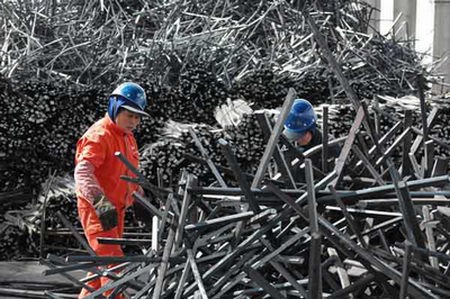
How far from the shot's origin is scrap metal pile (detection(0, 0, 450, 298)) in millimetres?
4168

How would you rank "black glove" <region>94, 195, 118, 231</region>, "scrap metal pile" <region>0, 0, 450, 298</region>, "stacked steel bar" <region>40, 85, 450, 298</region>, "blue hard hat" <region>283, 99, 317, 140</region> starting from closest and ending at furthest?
"stacked steel bar" <region>40, 85, 450, 298</region> → "scrap metal pile" <region>0, 0, 450, 298</region> → "black glove" <region>94, 195, 118, 231</region> → "blue hard hat" <region>283, 99, 317, 140</region>

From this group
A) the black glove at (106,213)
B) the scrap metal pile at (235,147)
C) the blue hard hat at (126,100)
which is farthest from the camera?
the blue hard hat at (126,100)

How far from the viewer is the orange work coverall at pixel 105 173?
21.7ft

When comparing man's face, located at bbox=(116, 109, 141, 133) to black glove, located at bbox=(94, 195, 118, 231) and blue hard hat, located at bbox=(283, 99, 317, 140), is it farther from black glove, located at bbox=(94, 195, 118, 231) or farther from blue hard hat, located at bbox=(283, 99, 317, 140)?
blue hard hat, located at bbox=(283, 99, 317, 140)

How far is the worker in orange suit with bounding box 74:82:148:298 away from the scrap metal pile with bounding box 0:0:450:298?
0.41 m

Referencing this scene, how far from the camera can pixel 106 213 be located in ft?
20.9

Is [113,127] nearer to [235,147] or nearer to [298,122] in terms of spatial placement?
[298,122]

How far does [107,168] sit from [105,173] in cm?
4

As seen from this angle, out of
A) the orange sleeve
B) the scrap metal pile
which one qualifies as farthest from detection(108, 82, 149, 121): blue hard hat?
the scrap metal pile

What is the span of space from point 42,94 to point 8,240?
143cm

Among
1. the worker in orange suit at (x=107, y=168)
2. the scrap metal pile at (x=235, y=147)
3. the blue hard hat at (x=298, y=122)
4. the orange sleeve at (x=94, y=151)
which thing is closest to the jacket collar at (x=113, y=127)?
the worker in orange suit at (x=107, y=168)

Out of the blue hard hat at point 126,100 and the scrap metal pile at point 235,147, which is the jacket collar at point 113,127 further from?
the scrap metal pile at point 235,147

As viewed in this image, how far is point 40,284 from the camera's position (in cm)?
795

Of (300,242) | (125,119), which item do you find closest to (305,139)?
(125,119)
